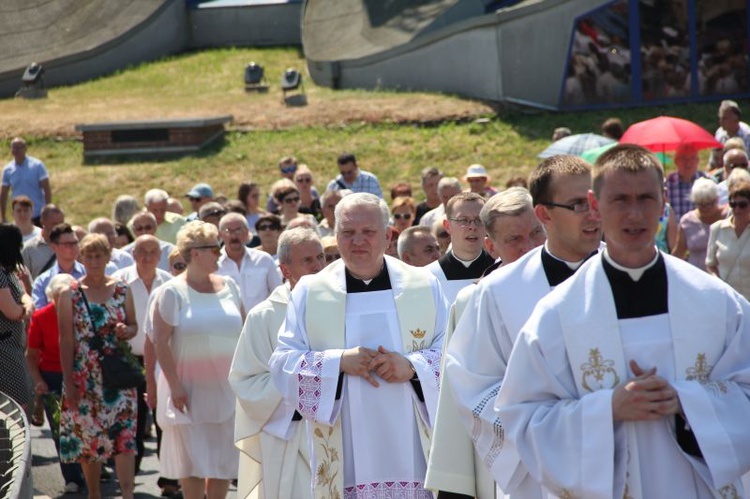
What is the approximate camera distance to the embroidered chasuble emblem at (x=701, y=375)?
4273mm

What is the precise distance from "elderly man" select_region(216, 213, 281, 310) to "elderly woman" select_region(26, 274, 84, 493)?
132 centimetres

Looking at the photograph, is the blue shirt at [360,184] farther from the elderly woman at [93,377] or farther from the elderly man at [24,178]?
the elderly man at [24,178]

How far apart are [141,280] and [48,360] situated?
0.99 m

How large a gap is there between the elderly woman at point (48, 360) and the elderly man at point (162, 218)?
291 centimetres

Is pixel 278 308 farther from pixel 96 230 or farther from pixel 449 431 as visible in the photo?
pixel 96 230

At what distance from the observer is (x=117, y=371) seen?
966 centimetres

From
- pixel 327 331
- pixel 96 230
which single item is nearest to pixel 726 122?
pixel 96 230

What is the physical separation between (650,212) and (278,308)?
357 centimetres

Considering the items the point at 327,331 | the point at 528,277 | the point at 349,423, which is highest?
the point at 528,277

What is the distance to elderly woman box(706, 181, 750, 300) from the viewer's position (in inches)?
425

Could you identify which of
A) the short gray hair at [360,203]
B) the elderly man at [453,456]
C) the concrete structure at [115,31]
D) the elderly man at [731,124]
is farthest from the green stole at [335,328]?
the concrete structure at [115,31]

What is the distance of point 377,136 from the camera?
23750 millimetres

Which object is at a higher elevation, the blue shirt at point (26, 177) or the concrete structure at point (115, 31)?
the blue shirt at point (26, 177)

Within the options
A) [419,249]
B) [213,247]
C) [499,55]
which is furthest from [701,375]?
[499,55]
